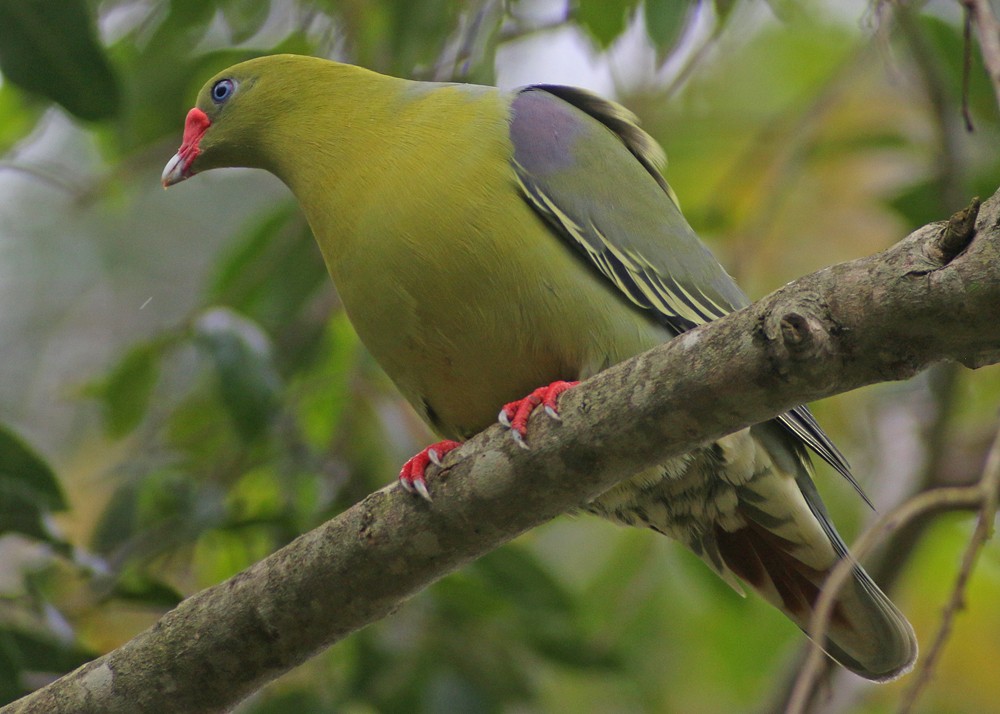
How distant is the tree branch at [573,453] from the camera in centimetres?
193

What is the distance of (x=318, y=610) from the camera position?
256 cm

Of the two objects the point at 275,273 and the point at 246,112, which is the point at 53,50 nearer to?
the point at 246,112

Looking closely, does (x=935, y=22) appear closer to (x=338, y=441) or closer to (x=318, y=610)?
(x=338, y=441)

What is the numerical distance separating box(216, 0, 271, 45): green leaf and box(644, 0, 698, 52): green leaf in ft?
5.02

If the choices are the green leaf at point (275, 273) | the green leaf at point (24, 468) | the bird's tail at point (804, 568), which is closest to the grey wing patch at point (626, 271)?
the bird's tail at point (804, 568)

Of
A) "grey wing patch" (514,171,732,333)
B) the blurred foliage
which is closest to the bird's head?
the blurred foliage

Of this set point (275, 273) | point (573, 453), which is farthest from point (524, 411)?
point (275, 273)

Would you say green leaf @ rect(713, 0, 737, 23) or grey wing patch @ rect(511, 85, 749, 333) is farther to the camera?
green leaf @ rect(713, 0, 737, 23)

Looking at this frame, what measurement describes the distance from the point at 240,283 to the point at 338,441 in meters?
0.91

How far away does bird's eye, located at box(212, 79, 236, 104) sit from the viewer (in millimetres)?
3652

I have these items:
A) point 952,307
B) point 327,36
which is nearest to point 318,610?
point 952,307

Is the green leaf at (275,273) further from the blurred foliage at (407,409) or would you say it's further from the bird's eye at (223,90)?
the bird's eye at (223,90)

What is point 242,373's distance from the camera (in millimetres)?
3627

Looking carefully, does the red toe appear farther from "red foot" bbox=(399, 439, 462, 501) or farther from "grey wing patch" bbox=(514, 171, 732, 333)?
"grey wing patch" bbox=(514, 171, 732, 333)
